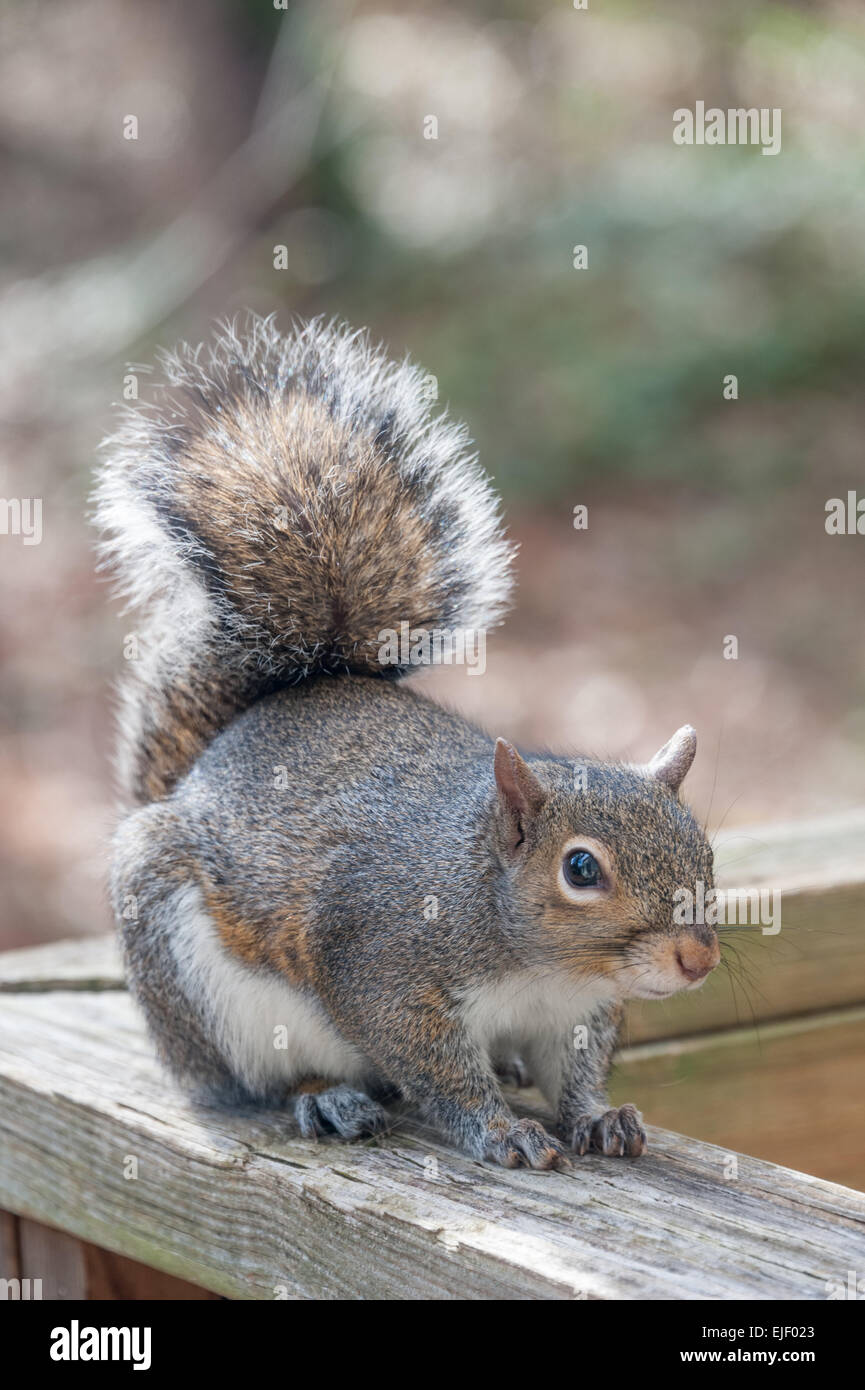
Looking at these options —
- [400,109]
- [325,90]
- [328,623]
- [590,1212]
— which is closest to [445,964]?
[590,1212]

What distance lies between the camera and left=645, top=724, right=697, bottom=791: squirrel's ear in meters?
2.25

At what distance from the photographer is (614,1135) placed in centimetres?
204

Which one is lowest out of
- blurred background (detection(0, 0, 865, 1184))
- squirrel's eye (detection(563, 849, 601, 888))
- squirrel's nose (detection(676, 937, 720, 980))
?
squirrel's nose (detection(676, 937, 720, 980))

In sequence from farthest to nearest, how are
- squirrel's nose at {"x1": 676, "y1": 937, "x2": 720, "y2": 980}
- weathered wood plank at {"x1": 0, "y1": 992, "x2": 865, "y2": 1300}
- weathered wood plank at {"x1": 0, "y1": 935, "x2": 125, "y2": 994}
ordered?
weathered wood plank at {"x1": 0, "y1": 935, "x2": 125, "y2": 994}, squirrel's nose at {"x1": 676, "y1": 937, "x2": 720, "y2": 980}, weathered wood plank at {"x1": 0, "y1": 992, "x2": 865, "y2": 1300}

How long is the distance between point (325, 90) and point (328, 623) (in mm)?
7471

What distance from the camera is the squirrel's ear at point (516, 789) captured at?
2.17 meters

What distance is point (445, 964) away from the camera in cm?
225

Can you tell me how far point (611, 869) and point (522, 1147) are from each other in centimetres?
39

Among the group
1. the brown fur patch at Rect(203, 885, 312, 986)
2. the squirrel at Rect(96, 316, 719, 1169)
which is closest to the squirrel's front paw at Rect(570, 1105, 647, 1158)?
the squirrel at Rect(96, 316, 719, 1169)

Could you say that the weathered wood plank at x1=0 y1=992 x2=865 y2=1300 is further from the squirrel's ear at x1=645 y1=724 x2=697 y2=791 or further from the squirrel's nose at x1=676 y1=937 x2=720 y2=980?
the squirrel's ear at x1=645 y1=724 x2=697 y2=791

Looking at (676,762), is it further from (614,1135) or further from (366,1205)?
(366,1205)

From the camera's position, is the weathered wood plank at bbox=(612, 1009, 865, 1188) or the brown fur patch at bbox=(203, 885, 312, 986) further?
the weathered wood plank at bbox=(612, 1009, 865, 1188)

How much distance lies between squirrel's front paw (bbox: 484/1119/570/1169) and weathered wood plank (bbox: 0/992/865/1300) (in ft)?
0.09

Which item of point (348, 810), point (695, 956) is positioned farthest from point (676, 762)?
point (348, 810)
